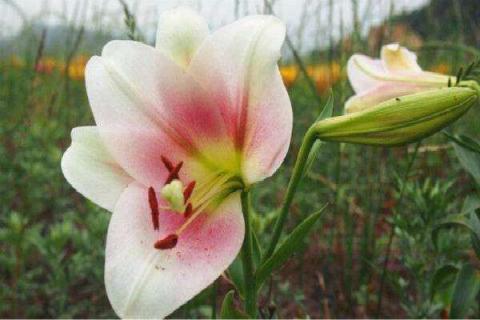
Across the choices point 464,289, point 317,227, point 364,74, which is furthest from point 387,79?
point 317,227

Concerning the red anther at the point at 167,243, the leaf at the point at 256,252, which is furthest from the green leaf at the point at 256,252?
the red anther at the point at 167,243

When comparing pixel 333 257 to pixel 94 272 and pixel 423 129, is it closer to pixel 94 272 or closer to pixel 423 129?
pixel 94 272

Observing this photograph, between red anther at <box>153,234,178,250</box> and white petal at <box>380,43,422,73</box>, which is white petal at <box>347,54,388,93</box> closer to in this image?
white petal at <box>380,43,422,73</box>

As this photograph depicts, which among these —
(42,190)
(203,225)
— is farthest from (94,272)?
(203,225)

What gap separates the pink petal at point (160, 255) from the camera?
527 mm

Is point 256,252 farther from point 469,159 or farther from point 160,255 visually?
point 469,159

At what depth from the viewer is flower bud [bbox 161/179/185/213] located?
54 centimetres

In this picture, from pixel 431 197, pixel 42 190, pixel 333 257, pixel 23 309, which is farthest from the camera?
pixel 42 190

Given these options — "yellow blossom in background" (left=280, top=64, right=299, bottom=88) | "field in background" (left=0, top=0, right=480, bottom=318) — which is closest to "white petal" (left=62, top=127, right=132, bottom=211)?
"field in background" (left=0, top=0, right=480, bottom=318)

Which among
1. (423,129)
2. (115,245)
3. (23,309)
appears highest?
(423,129)

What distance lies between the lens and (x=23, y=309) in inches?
57.4

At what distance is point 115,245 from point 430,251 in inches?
35.0

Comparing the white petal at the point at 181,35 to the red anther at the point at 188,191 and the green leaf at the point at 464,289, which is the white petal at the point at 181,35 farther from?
the green leaf at the point at 464,289

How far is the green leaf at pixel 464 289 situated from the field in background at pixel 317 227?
6cm
